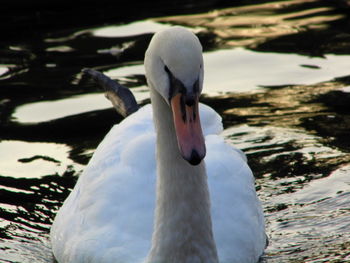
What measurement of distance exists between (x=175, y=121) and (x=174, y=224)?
79 cm

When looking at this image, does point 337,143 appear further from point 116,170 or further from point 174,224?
point 174,224

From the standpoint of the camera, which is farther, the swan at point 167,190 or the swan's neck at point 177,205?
the swan's neck at point 177,205

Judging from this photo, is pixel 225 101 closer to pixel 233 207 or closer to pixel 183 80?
pixel 233 207

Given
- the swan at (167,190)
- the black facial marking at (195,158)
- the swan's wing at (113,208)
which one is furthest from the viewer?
the swan's wing at (113,208)

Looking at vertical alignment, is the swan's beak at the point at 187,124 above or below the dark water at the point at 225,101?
above

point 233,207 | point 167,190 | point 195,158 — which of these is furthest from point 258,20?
point 195,158

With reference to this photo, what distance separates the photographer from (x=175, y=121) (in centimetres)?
477

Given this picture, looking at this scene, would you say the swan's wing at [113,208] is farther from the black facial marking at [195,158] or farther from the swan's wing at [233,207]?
the black facial marking at [195,158]

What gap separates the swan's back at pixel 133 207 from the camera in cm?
587

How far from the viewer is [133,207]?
19.9ft

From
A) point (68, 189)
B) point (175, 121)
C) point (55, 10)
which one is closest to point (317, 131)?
point (68, 189)

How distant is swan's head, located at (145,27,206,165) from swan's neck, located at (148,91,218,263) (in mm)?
336

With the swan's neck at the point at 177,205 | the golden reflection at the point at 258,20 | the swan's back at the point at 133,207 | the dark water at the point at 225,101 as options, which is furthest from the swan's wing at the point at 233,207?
the golden reflection at the point at 258,20

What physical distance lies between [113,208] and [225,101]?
3655 millimetres
